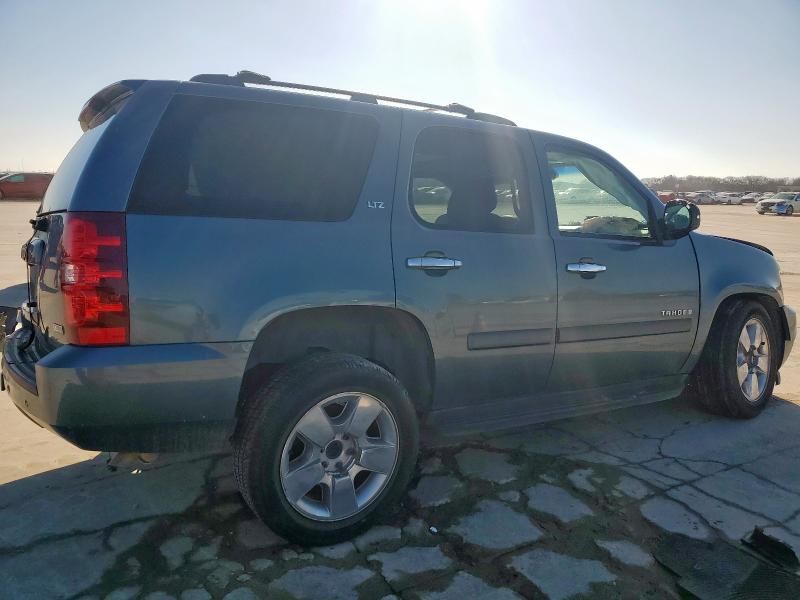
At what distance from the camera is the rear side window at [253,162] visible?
235cm

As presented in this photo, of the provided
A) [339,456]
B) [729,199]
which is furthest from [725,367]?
[729,199]

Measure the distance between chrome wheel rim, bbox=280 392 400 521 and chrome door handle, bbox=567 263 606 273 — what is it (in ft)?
4.22

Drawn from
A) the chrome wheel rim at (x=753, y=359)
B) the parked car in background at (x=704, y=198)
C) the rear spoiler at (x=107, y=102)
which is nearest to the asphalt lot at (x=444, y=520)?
the chrome wheel rim at (x=753, y=359)

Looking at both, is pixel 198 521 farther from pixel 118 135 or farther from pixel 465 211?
pixel 465 211

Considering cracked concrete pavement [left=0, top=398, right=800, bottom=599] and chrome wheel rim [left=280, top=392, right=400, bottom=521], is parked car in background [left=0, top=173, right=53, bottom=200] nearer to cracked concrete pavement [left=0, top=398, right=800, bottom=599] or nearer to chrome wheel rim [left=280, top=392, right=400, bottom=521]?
cracked concrete pavement [left=0, top=398, right=800, bottom=599]

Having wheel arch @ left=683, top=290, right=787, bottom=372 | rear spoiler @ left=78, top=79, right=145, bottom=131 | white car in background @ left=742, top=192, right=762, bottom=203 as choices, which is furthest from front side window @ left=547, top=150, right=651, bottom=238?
white car in background @ left=742, top=192, right=762, bottom=203

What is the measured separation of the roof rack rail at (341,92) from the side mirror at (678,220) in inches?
45.4

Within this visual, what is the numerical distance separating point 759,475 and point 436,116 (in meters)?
2.63

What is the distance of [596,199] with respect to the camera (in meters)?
3.74

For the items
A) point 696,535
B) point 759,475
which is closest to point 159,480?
point 696,535

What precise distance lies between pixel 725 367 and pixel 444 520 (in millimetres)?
2387

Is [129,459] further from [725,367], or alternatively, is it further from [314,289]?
[725,367]

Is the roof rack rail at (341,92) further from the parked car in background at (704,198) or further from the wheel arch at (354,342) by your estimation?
the parked car in background at (704,198)

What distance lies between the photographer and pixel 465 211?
3.10 m
